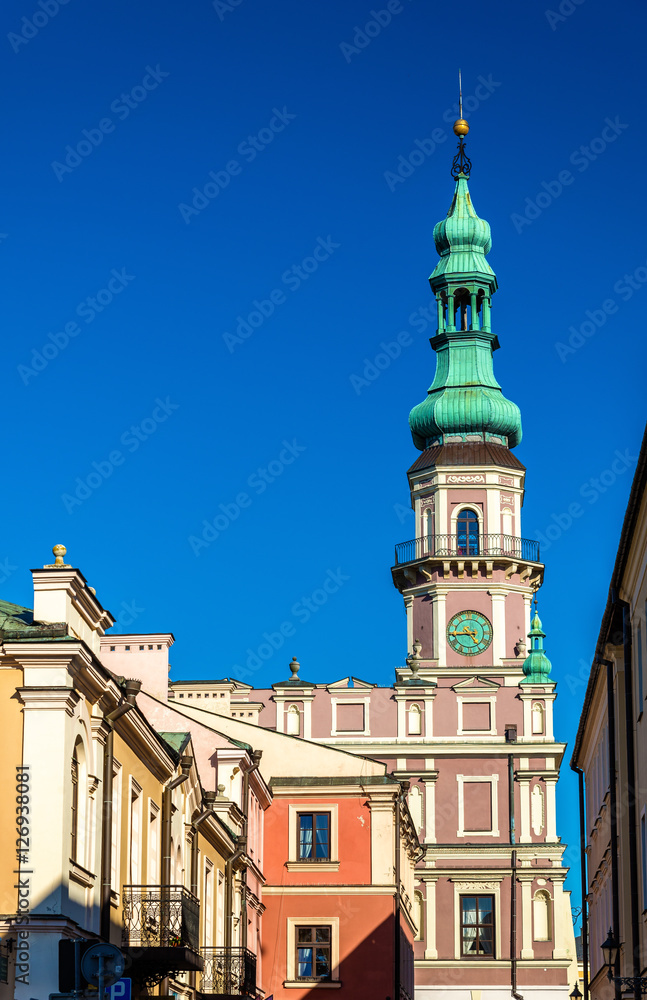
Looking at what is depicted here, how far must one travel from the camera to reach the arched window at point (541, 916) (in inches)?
2409

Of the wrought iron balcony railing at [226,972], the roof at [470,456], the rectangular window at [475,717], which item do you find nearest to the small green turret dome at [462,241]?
the roof at [470,456]

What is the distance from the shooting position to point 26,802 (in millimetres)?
20406

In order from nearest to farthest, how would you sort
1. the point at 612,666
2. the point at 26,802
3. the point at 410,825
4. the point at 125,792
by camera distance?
1. the point at 26,802
2. the point at 125,792
3. the point at 612,666
4. the point at 410,825

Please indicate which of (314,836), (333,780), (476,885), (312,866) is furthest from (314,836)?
(476,885)

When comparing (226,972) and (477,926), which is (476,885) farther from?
(226,972)

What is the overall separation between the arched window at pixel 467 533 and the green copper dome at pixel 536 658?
29.2 feet

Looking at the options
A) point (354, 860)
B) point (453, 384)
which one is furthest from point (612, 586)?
point (453, 384)

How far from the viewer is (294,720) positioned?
6244 centimetres

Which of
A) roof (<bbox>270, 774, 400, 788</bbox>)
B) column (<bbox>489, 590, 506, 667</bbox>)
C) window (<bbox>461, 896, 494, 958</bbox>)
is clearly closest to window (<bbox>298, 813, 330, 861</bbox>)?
roof (<bbox>270, 774, 400, 788</bbox>)

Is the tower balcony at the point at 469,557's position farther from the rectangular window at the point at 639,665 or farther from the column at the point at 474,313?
the rectangular window at the point at 639,665

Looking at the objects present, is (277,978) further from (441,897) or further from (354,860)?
(441,897)

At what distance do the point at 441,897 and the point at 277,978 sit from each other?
18.6 metres

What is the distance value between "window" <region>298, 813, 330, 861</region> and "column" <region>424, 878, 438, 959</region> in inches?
668

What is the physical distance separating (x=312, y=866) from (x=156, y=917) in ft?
64.6
